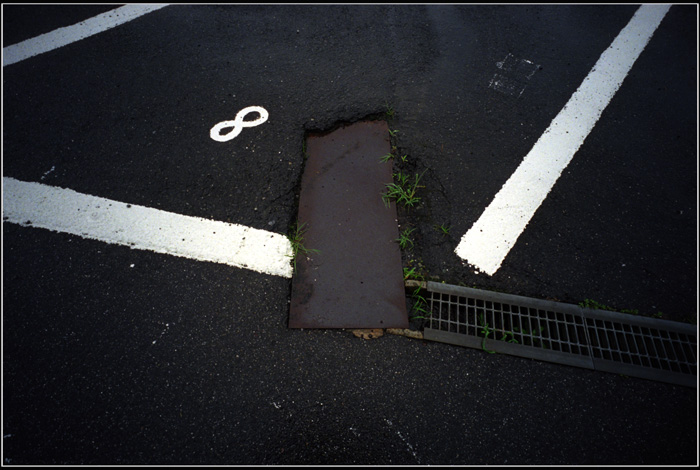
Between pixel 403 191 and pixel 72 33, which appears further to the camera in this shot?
pixel 72 33

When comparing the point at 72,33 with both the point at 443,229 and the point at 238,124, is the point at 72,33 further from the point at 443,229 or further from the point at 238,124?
the point at 443,229

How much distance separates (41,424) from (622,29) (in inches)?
214

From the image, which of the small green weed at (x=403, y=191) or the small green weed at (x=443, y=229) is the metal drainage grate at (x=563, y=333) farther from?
the small green weed at (x=403, y=191)

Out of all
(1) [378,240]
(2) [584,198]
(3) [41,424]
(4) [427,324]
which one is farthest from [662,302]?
(3) [41,424]

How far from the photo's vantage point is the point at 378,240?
7.38 ft

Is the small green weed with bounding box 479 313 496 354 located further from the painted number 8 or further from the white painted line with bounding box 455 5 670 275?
the painted number 8

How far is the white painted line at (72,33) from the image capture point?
328 centimetres

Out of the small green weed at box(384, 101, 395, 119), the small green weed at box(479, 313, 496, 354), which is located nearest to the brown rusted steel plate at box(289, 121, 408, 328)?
the small green weed at box(384, 101, 395, 119)

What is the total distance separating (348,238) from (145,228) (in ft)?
4.43

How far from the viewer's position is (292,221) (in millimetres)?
2316

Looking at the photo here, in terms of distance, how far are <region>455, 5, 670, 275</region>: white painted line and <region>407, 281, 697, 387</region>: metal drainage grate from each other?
10.3 inches

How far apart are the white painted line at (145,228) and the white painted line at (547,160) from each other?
4.09ft

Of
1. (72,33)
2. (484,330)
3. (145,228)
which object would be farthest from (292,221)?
(72,33)

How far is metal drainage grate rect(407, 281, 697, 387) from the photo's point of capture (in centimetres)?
191
